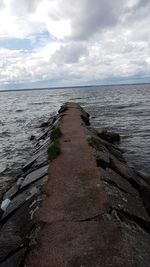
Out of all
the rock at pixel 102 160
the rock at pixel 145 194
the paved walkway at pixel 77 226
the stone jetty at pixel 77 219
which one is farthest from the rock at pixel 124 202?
the rock at pixel 102 160

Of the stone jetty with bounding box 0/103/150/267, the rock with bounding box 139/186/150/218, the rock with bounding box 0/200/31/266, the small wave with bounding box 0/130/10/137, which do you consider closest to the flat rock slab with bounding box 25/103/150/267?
the stone jetty with bounding box 0/103/150/267

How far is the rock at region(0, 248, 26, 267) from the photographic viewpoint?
5.83 metres

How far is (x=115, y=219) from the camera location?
683cm

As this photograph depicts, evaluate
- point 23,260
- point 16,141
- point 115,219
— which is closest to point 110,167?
point 115,219

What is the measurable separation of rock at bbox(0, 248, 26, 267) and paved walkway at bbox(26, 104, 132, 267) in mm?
176

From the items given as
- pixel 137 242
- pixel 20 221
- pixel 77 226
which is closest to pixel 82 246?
pixel 77 226

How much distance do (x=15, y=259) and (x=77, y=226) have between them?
1355 millimetres

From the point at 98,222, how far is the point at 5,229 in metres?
Result: 1.99

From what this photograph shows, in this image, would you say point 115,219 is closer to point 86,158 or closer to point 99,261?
point 99,261

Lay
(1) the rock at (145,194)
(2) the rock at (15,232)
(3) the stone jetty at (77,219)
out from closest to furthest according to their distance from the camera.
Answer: (3) the stone jetty at (77,219) → (2) the rock at (15,232) → (1) the rock at (145,194)

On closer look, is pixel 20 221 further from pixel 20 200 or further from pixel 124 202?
pixel 124 202

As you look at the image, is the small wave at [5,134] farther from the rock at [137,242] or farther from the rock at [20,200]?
the rock at [137,242]

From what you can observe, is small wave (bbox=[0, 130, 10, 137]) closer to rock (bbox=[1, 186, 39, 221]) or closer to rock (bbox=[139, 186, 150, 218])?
rock (bbox=[139, 186, 150, 218])

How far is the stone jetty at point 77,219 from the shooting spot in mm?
5727
